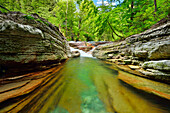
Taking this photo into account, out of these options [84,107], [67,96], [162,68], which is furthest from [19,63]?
[162,68]

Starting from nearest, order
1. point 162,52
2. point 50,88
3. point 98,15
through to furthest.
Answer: point 50,88
point 162,52
point 98,15

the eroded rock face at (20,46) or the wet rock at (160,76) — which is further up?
the eroded rock face at (20,46)

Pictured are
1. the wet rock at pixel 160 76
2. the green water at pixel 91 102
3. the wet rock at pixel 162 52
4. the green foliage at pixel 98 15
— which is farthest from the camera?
the green foliage at pixel 98 15

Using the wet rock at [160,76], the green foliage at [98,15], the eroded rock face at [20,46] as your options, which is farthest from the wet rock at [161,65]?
the eroded rock face at [20,46]

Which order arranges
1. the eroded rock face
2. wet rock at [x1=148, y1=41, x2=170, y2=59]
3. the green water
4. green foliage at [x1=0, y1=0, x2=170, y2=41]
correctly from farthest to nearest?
green foliage at [x1=0, y1=0, x2=170, y2=41] → wet rock at [x1=148, y1=41, x2=170, y2=59] → the eroded rock face → the green water

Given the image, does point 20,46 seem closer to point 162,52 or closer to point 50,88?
point 50,88

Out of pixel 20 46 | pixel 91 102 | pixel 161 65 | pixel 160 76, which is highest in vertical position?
pixel 20 46

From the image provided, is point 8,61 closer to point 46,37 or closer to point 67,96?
point 46,37

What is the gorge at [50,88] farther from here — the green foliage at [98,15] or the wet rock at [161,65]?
the green foliage at [98,15]

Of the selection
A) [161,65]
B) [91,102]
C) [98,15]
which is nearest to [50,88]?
[91,102]

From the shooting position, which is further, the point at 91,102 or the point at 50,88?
the point at 50,88

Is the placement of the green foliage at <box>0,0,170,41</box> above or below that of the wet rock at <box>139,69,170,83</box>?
above

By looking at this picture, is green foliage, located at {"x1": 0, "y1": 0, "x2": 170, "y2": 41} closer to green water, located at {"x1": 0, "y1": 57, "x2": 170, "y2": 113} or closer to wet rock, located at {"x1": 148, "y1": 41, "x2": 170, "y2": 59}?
wet rock, located at {"x1": 148, "y1": 41, "x2": 170, "y2": 59}

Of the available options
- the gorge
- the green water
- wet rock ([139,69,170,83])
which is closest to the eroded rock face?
the gorge
